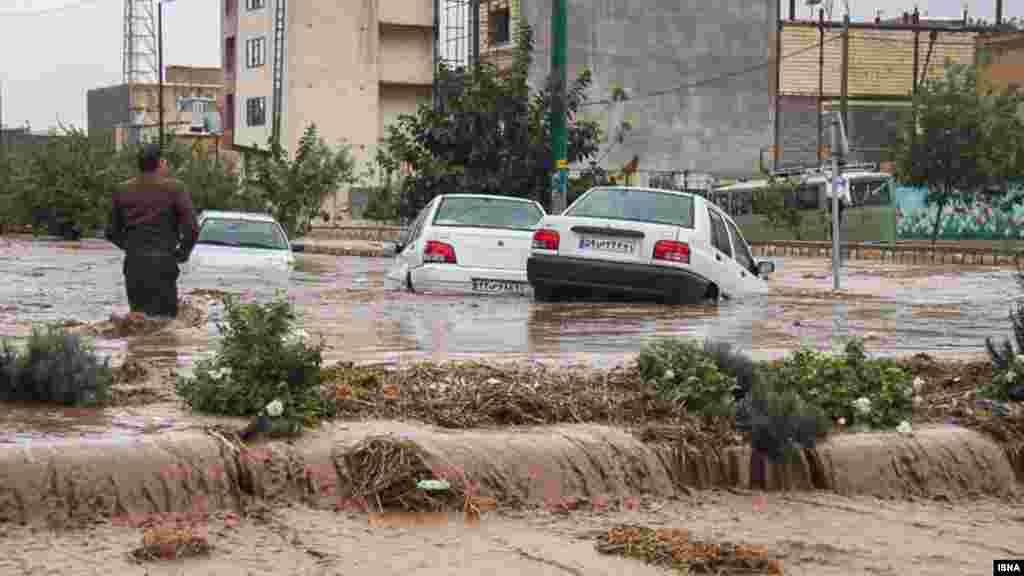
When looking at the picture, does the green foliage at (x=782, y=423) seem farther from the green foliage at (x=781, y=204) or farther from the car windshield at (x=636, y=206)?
the green foliage at (x=781, y=204)

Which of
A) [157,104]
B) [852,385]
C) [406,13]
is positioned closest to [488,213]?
[852,385]

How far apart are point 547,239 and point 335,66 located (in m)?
59.8

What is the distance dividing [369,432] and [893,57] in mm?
65267

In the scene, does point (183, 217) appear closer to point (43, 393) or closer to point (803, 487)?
point (43, 393)

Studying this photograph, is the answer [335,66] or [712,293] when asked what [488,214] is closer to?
[712,293]

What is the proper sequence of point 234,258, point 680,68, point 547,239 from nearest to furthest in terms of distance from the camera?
point 547,239 → point 234,258 → point 680,68

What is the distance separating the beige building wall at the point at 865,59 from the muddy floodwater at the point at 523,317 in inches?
1633

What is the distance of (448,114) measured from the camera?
31.8 metres

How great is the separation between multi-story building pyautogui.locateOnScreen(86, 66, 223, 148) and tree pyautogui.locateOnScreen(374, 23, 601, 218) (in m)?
58.1

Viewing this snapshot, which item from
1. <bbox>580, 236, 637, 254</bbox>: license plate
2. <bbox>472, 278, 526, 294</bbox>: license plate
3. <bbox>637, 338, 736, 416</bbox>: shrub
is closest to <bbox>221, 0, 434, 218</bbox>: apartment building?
<bbox>472, 278, 526, 294</bbox>: license plate

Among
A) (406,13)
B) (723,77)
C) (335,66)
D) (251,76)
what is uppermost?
(406,13)

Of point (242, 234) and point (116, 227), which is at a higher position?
point (116, 227)

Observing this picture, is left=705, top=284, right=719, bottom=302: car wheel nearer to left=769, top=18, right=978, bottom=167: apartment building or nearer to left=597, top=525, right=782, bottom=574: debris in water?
left=597, top=525, right=782, bottom=574: debris in water

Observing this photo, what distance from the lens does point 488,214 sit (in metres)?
19.8
